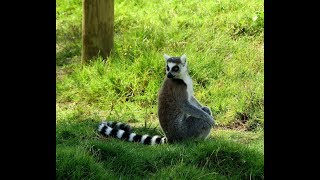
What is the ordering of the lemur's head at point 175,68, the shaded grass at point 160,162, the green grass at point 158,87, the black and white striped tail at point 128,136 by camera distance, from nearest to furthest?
the shaded grass at point 160,162 < the green grass at point 158,87 < the black and white striped tail at point 128,136 < the lemur's head at point 175,68

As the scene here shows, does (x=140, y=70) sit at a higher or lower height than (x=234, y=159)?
higher

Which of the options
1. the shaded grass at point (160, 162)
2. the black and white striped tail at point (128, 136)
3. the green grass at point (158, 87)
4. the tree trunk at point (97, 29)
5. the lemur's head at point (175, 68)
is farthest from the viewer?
the tree trunk at point (97, 29)

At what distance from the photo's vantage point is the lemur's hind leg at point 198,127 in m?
5.71

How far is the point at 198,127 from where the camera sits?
18.7 ft

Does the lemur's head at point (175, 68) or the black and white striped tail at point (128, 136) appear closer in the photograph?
the black and white striped tail at point (128, 136)

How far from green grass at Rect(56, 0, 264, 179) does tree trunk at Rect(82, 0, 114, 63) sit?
0.16 meters

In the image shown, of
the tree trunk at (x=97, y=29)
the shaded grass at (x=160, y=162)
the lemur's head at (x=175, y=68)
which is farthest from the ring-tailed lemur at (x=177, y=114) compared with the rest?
the tree trunk at (x=97, y=29)

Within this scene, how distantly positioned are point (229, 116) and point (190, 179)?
2452 millimetres

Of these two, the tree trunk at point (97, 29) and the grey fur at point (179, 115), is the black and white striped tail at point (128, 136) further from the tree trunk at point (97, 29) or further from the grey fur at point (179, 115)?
the tree trunk at point (97, 29)

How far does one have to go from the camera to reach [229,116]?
670 cm

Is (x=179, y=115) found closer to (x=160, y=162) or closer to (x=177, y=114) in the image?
(x=177, y=114)

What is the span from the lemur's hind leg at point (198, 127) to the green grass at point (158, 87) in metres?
0.22
